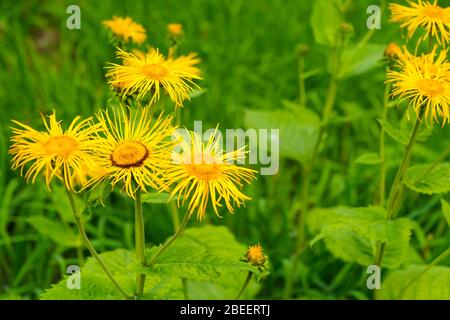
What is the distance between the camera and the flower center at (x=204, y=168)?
1.14 m

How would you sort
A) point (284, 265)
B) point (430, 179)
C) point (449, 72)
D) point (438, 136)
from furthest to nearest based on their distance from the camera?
point (438, 136), point (284, 265), point (430, 179), point (449, 72)

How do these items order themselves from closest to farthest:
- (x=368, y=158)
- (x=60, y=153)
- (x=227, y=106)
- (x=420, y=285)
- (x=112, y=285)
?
(x=60, y=153), (x=112, y=285), (x=368, y=158), (x=420, y=285), (x=227, y=106)

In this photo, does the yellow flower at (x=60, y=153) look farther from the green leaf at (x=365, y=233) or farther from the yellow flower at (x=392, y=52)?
A: the yellow flower at (x=392, y=52)

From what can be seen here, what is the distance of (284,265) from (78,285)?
92 cm

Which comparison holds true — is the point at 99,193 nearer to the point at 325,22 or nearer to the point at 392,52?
the point at 392,52

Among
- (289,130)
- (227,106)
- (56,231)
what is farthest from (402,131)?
(227,106)

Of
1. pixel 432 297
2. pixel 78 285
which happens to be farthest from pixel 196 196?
pixel 432 297

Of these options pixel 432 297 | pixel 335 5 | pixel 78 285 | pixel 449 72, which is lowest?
pixel 432 297

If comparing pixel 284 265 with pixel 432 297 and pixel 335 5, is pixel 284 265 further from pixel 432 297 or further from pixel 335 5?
pixel 335 5

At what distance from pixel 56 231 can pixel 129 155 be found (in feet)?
3.05

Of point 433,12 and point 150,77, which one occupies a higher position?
point 433,12

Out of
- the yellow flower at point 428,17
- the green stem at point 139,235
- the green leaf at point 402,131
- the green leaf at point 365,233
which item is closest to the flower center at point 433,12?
the yellow flower at point 428,17

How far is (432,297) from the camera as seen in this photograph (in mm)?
1783

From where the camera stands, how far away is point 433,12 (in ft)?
5.02
